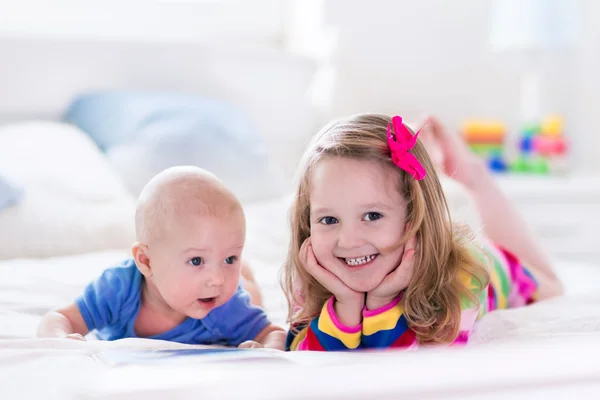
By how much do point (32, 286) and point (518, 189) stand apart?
1.84m

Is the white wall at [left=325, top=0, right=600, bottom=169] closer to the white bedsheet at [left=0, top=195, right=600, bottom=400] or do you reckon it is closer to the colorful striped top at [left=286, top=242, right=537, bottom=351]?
the white bedsheet at [left=0, top=195, right=600, bottom=400]

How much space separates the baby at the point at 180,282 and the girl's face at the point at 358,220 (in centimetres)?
13

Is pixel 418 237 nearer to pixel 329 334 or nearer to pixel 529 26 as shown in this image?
pixel 329 334

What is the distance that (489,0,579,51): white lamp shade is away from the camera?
3041mm

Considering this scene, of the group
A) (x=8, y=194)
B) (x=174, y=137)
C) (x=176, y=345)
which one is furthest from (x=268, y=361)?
(x=174, y=137)

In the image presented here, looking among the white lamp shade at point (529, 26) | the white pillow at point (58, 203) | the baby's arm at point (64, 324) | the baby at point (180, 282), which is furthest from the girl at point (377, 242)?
the white lamp shade at point (529, 26)

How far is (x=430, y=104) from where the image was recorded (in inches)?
125

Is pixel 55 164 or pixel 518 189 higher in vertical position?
pixel 55 164

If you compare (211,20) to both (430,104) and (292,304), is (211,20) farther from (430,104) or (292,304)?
(292,304)

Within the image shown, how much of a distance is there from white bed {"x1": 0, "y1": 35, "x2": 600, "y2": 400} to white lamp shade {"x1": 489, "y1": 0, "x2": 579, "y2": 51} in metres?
0.78

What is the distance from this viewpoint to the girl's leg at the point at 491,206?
176 cm

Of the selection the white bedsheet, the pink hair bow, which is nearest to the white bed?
the white bedsheet

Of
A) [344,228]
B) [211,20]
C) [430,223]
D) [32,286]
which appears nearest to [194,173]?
[344,228]

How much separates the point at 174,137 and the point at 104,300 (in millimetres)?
937
